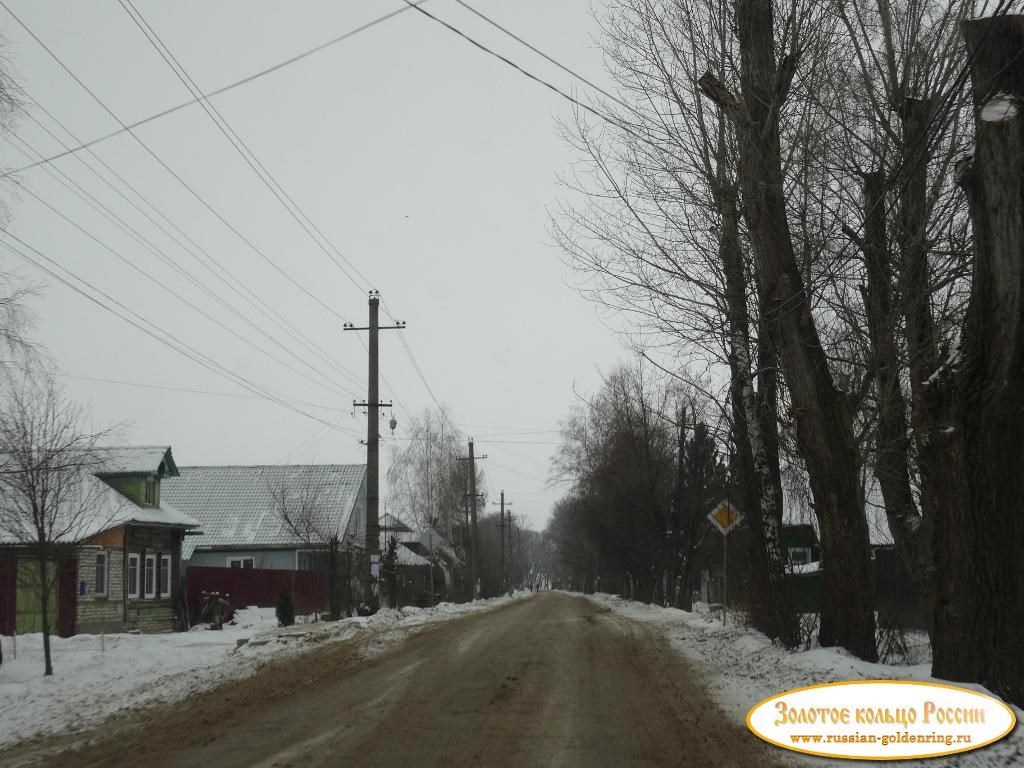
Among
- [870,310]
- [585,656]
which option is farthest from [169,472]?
[870,310]

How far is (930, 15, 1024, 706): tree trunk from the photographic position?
8227 millimetres

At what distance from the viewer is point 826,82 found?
1408 cm

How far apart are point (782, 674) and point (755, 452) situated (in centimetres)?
490

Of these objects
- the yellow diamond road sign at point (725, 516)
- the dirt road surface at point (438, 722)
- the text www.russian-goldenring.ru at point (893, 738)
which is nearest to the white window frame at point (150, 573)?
the yellow diamond road sign at point (725, 516)

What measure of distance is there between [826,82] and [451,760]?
10.9 metres

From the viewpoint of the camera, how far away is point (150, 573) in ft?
114

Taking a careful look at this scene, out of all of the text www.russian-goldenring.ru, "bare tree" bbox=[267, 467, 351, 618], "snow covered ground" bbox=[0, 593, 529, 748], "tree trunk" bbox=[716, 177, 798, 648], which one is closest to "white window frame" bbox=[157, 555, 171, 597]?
"bare tree" bbox=[267, 467, 351, 618]

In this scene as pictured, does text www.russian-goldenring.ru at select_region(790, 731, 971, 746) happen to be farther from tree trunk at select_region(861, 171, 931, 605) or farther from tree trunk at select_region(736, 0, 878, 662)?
tree trunk at select_region(861, 171, 931, 605)

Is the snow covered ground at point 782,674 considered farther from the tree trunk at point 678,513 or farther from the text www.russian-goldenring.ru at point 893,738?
the tree trunk at point 678,513

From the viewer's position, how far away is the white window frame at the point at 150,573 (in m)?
34.2

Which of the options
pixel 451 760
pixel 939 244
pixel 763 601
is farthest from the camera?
pixel 763 601

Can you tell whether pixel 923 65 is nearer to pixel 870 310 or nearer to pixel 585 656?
pixel 870 310

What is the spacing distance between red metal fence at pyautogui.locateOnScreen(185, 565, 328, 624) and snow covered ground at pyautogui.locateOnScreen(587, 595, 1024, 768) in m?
21.9

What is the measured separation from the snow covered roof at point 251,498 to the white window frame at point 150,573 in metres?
11.7
